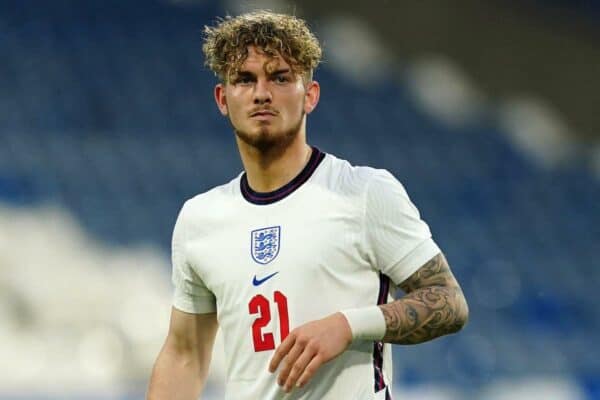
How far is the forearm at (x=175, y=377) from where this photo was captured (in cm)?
320

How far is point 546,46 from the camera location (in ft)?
31.2

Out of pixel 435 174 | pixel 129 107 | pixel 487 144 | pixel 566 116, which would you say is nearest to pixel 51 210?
pixel 129 107

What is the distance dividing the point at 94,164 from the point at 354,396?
5.59 meters

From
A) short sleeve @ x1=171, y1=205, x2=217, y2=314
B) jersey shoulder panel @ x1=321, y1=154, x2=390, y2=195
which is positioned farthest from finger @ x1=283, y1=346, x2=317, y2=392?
short sleeve @ x1=171, y1=205, x2=217, y2=314

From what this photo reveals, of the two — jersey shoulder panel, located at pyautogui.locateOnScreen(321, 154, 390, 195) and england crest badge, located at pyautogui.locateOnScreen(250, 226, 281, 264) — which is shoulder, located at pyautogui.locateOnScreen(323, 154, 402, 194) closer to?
jersey shoulder panel, located at pyautogui.locateOnScreen(321, 154, 390, 195)

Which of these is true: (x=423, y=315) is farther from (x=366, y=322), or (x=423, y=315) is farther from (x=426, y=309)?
(x=366, y=322)

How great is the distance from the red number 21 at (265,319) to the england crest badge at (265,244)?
97 mm

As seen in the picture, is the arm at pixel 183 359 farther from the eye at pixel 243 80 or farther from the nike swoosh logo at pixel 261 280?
the eye at pixel 243 80

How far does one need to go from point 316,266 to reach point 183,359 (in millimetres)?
623

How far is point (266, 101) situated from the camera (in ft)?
9.60

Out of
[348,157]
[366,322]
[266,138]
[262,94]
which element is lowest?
[366,322]

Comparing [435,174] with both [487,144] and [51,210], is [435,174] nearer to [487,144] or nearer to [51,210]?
[487,144]

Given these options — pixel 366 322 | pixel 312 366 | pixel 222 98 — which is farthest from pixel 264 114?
pixel 312 366

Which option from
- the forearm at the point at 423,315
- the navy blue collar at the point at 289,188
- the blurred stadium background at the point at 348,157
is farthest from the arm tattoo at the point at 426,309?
the blurred stadium background at the point at 348,157
